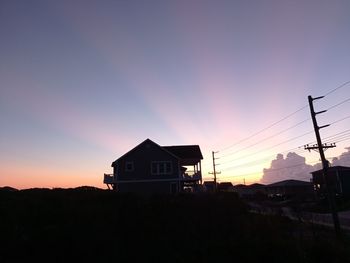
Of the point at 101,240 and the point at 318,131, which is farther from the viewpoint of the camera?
the point at 318,131

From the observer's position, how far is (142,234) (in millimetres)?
16609

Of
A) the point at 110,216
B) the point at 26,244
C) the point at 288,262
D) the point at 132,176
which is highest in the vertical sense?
the point at 132,176

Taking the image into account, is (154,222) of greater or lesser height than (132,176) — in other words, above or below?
below

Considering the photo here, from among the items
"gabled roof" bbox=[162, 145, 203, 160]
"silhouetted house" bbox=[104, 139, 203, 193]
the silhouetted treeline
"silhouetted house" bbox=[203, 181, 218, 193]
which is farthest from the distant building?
the silhouetted treeline

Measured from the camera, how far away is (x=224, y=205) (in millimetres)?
→ 20750

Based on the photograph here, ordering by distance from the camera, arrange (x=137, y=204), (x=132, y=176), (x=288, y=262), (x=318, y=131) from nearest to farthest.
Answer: (x=288, y=262) → (x=137, y=204) → (x=318, y=131) → (x=132, y=176)

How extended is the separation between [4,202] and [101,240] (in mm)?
8292

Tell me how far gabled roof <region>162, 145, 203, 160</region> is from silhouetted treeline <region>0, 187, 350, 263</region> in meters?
24.4

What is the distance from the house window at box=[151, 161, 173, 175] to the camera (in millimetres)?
41219

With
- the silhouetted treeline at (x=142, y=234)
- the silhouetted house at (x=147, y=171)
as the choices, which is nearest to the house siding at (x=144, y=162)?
the silhouetted house at (x=147, y=171)

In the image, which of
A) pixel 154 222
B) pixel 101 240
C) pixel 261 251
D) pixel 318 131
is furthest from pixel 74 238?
pixel 318 131

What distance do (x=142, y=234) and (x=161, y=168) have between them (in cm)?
2474

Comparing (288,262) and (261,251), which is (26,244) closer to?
(261,251)

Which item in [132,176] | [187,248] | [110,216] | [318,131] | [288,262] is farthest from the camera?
[132,176]
